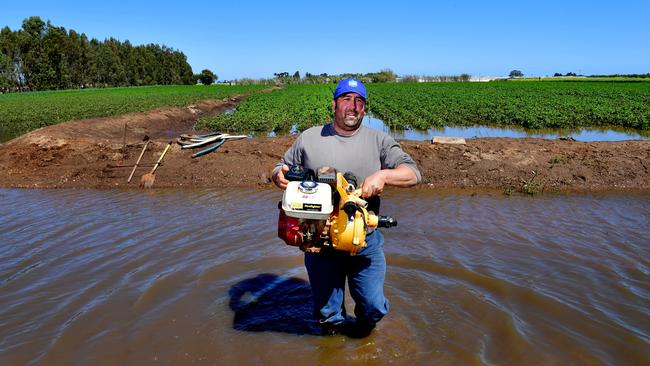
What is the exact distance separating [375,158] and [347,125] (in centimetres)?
30

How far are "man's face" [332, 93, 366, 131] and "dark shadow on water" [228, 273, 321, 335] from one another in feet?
6.04

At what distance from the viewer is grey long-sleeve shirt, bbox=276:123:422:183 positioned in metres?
2.94

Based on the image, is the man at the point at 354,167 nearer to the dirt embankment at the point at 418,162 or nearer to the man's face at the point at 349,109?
the man's face at the point at 349,109

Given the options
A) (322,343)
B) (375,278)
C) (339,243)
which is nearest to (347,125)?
(339,243)

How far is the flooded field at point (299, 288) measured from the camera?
3.38 m

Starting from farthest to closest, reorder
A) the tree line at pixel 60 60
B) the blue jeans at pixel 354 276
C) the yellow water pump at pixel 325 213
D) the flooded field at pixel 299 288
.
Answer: the tree line at pixel 60 60, the flooded field at pixel 299 288, the blue jeans at pixel 354 276, the yellow water pump at pixel 325 213

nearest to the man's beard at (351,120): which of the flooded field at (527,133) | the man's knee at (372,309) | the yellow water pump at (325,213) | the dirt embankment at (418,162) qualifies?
the yellow water pump at (325,213)

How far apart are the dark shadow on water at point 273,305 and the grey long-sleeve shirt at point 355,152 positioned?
1.56 metres

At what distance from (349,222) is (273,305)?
1.98 m

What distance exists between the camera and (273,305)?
4242 millimetres

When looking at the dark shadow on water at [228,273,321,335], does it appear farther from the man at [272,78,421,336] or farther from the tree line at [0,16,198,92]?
the tree line at [0,16,198,92]

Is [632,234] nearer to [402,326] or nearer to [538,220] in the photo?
[538,220]

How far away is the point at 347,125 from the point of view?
2.90 metres

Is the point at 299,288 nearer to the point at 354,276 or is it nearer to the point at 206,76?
the point at 354,276
